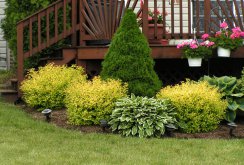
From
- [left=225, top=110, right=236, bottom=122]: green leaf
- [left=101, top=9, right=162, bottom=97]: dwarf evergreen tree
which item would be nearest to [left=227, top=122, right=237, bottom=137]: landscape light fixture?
[left=225, top=110, right=236, bottom=122]: green leaf

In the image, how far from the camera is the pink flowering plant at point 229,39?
934 centimetres

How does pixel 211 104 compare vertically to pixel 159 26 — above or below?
below

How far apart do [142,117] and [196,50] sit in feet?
7.45

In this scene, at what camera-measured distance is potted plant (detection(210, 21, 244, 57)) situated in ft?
30.7

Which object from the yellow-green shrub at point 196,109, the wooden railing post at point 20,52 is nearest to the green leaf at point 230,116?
the yellow-green shrub at point 196,109

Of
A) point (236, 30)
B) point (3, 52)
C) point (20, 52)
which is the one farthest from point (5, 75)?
point (236, 30)

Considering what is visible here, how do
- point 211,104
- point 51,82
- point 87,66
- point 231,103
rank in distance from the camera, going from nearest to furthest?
point 211,104 < point 231,103 < point 51,82 < point 87,66

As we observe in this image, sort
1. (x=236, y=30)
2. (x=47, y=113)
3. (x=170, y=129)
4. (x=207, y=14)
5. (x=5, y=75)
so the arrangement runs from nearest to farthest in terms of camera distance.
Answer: (x=170, y=129) → (x=47, y=113) → (x=236, y=30) → (x=207, y=14) → (x=5, y=75)

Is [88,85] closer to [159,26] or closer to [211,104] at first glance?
[211,104]

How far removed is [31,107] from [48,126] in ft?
5.83

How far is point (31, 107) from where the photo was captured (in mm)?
9562

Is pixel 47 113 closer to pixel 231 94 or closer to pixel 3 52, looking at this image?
pixel 231 94

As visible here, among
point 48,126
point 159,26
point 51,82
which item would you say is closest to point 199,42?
point 159,26

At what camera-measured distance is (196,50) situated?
30.4 ft
